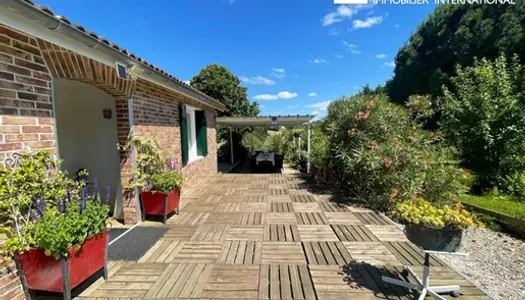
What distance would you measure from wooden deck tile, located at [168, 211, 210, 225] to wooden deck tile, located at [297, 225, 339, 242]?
168 cm

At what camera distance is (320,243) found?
314 centimetres

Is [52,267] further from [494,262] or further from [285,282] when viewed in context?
[494,262]

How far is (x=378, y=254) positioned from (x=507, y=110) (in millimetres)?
6419

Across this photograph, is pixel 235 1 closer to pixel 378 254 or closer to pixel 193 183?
pixel 193 183

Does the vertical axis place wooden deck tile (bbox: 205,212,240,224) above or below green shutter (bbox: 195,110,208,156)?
below

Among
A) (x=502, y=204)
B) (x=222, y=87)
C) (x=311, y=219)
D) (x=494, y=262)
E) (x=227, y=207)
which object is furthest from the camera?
(x=222, y=87)

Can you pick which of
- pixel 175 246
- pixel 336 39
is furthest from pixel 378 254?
pixel 336 39

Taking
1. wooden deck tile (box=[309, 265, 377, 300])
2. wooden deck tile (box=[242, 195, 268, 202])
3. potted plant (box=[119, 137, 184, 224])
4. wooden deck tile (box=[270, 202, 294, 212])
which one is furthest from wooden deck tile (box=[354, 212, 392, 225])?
potted plant (box=[119, 137, 184, 224])

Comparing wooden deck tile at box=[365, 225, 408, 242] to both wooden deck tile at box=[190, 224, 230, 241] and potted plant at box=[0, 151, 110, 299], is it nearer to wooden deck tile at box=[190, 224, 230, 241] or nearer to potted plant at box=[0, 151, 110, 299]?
wooden deck tile at box=[190, 224, 230, 241]

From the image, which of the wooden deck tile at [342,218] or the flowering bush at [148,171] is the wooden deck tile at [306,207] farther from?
the flowering bush at [148,171]

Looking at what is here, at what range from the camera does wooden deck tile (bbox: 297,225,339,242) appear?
10.8 ft

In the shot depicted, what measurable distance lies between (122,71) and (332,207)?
4.29 metres

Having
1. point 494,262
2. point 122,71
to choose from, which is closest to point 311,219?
point 494,262

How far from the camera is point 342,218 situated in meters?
4.11
